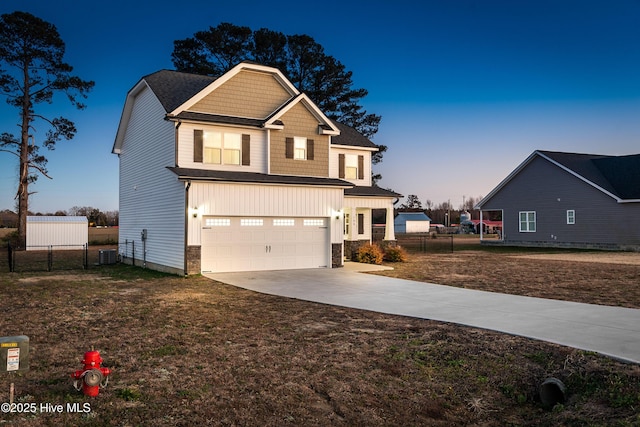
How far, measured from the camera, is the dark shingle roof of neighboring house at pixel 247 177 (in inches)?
730

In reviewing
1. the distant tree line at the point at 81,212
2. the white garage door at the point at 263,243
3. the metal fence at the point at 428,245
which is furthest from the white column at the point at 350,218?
the distant tree line at the point at 81,212

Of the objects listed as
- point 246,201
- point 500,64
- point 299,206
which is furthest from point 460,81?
point 246,201

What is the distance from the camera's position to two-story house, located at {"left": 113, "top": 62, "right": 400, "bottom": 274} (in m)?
19.0

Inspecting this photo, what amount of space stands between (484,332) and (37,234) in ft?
126

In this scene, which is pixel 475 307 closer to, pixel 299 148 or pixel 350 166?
pixel 299 148

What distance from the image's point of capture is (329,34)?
4384 centimetres

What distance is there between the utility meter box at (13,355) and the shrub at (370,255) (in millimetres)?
19752

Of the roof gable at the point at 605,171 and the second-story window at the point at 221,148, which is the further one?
the roof gable at the point at 605,171

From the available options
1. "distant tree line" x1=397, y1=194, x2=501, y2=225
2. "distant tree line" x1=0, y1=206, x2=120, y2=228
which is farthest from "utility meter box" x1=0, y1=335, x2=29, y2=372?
"distant tree line" x1=397, y1=194, x2=501, y2=225

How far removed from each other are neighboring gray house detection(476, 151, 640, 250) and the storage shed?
35.5m

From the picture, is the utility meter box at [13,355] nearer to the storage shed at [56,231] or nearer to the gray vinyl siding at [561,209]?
the storage shed at [56,231]

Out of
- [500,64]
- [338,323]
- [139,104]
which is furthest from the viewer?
[500,64]

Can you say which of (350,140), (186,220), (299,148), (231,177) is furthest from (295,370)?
(350,140)

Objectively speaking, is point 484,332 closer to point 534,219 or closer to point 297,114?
point 297,114
